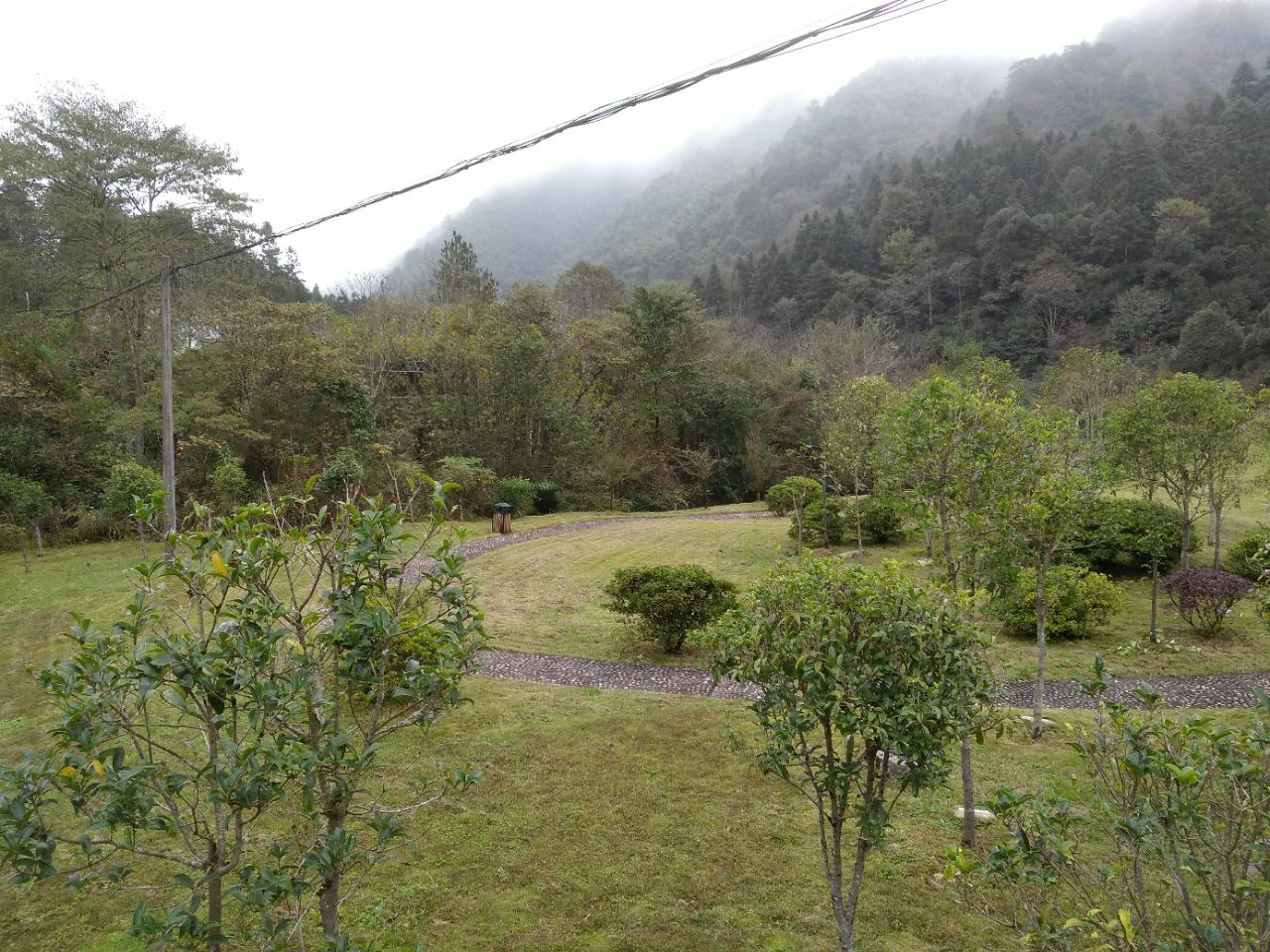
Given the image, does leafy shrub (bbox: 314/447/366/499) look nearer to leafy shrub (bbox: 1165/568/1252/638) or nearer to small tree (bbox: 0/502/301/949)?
small tree (bbox: 0/502/301/949)

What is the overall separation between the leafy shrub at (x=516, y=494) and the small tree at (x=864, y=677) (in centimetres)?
1723

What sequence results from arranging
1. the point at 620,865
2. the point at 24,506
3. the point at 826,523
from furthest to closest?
the point at 826,523
the point at 24,506
the point at 620,865

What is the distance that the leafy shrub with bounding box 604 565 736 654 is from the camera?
8805 mm

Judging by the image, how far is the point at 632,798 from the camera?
5.47 metres

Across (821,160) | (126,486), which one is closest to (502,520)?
(126,486)

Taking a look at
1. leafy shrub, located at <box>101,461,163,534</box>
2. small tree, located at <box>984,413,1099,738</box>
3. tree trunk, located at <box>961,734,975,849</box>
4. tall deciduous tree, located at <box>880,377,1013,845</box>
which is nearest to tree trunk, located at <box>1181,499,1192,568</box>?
small tree, located at <box>984,413,1099,738</box>

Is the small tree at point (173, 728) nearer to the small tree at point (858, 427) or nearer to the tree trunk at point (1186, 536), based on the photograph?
the small tree at point (858, 427)

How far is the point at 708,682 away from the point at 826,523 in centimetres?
807

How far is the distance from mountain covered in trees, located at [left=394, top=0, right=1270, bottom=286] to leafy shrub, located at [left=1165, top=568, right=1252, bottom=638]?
52239 mm

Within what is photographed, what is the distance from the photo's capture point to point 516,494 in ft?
65.7

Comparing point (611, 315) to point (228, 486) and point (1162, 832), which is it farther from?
point (1162, 832)

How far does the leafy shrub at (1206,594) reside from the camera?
9.39 meters

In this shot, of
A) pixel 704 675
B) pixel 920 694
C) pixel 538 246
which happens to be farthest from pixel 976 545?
pixel 538 246

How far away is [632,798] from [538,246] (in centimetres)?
6806
